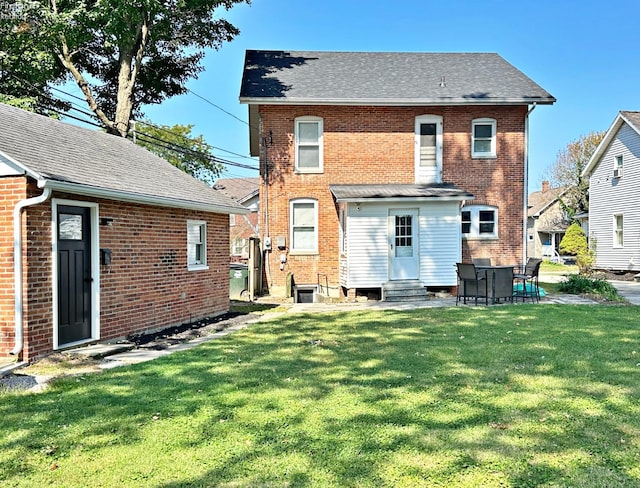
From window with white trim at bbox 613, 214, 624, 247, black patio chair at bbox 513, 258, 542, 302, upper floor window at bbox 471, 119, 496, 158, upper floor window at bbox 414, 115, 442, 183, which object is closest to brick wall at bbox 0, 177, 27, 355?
black patio chair at bbox 513, 258, 542, 302

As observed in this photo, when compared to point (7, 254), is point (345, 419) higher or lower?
lower

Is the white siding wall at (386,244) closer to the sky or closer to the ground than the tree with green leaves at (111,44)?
closer to the ground

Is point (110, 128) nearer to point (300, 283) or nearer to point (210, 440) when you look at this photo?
point (300, 283)

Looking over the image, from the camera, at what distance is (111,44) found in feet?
56.7

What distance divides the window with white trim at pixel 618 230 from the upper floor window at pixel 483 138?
10934 millimetres

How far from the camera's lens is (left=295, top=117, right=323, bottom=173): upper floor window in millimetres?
16219

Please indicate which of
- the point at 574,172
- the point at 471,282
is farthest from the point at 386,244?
the point at 574,172

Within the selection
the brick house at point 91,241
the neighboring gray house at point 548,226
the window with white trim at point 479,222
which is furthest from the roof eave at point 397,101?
the neighboring gray house at point 548,226

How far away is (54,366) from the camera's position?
6.54 meters

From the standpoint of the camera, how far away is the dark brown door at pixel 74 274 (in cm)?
748

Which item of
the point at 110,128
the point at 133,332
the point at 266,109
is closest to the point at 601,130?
the point at 266,109

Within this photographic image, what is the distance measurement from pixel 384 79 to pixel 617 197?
45.4 ft

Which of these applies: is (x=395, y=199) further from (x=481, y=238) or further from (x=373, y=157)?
(x=481, y=238)

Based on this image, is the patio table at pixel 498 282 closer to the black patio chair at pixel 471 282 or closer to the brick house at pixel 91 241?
the black patio chair at pixel 471 282
